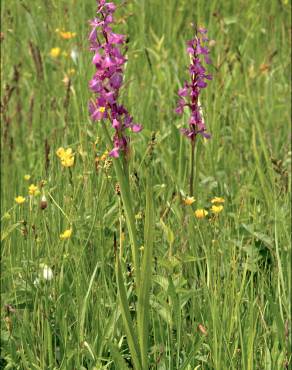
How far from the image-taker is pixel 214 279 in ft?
5.95

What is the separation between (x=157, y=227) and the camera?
2205 millimetres

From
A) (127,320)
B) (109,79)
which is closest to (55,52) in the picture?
(109,79)

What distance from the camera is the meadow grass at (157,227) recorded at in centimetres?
177

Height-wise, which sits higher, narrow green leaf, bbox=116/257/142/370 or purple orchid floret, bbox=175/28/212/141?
purple orchid floret, bbox=175/28/212/141

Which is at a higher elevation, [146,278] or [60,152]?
[60,152]

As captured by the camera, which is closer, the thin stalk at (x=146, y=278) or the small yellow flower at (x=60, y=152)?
the thin stalk at (x=146, y=278)

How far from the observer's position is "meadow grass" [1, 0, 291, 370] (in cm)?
177

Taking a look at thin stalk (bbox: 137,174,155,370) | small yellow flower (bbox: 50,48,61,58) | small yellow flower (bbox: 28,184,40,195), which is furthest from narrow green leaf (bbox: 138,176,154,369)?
small yellow flower (bbox: 50,48,61,58)

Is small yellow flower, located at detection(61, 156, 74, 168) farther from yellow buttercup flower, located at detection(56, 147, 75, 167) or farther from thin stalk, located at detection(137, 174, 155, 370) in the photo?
thin stalk, located at detection(137, 174, 155, 370)

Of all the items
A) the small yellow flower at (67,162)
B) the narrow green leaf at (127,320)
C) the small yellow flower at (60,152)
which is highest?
the small yellow flower at (60,152)

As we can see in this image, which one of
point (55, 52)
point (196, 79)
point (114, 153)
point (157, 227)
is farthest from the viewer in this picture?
point (55, 52)

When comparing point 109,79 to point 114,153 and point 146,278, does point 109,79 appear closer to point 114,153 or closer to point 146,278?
point 114,153

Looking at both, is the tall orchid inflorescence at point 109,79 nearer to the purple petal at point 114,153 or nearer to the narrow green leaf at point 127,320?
the purple petal at point 114,153

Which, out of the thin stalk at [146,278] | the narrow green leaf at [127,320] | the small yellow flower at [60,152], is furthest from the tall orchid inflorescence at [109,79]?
the small yellow flower at [60,152]
